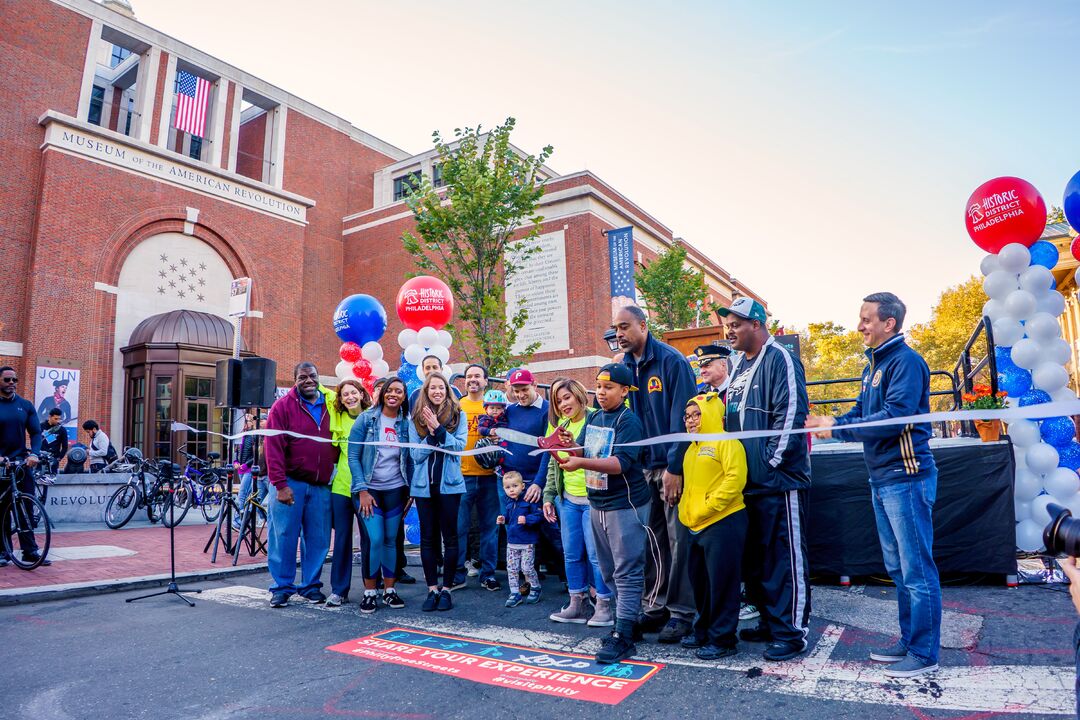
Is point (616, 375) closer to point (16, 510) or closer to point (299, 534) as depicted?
point (299, 534)

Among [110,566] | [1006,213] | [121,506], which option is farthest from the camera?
[121,506]

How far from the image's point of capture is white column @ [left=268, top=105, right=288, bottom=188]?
91.1 feet

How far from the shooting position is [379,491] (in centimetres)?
562

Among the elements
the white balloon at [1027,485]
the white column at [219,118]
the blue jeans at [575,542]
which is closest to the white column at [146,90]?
the white column at [219,118]

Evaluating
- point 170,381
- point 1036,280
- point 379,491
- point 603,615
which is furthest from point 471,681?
point 170,381

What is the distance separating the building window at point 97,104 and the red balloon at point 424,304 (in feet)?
80.5

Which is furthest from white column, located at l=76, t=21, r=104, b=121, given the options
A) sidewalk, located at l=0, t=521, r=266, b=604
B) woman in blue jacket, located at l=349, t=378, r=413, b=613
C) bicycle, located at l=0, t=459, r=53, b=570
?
woman in blue jacket, located at l=349, t=378, r=413, b=613

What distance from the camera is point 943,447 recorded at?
5.77 metres

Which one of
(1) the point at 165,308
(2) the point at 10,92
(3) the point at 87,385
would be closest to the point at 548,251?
(1) the point at 165,308

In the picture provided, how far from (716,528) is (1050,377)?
202 inches

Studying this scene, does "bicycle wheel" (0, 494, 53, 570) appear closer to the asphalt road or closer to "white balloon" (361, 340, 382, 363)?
the asphalt road

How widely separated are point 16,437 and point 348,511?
4388mm

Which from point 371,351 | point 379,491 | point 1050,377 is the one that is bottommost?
point 379,491

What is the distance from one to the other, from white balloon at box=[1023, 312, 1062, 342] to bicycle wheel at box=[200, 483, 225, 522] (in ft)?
46.5
